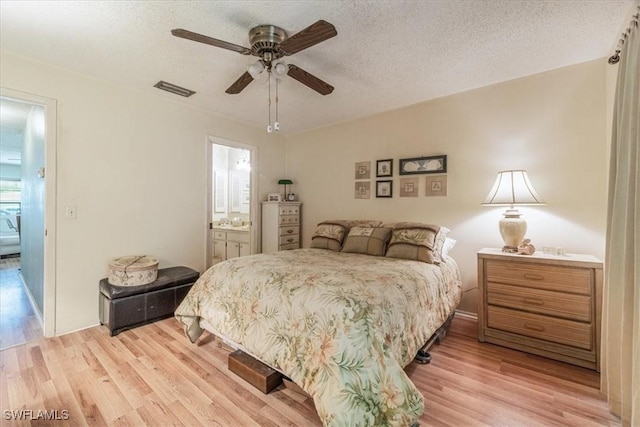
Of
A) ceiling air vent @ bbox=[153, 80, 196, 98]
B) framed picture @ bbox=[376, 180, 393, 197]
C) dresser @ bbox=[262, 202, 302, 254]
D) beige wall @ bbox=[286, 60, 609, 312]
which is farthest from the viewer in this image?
dresser @ bbox=[262, 202, 302, 254]

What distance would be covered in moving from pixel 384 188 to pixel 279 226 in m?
1.60

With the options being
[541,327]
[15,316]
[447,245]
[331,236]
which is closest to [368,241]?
[331,236]

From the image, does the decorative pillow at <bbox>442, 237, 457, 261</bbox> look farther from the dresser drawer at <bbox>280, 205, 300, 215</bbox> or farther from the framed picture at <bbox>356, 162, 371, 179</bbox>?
the dresser drawer at <bbox>280, 205, 300, 215</bbox>

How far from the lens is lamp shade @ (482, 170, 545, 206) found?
231 cm

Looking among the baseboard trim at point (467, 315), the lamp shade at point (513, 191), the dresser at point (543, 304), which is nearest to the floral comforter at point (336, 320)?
the dresser at point (543, 304)

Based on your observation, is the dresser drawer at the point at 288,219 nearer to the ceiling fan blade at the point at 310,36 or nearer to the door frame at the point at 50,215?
the door frame at the point at 50,215

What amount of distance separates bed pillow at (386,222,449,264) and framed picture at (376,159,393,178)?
3.07 ft

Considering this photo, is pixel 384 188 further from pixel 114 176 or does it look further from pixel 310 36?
pixel 114 176

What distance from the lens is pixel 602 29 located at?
186 centimetres

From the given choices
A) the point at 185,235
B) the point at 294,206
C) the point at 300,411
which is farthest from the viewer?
the point at 294,206

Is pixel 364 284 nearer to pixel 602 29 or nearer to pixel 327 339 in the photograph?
pixel 327 339

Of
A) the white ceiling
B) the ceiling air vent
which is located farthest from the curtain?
the ceiling air vent

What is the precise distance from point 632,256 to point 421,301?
109cm

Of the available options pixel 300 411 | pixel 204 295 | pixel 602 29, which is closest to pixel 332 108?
pixel 602 29
